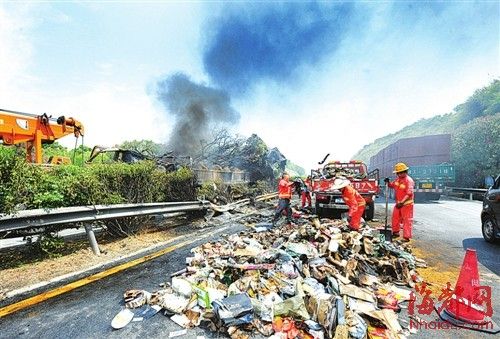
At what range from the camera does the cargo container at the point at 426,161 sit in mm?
16281

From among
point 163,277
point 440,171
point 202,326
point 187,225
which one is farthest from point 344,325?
point 440,171

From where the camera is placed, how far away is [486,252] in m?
5.39

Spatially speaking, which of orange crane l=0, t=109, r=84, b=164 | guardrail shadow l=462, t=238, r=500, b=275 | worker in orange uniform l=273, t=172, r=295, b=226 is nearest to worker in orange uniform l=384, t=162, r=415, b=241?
guardrail shadow l=462, t=238, r=500, b=275

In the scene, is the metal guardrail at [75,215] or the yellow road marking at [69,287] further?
the metal guardrail at [75,215]

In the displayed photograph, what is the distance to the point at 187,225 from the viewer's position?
7.27m

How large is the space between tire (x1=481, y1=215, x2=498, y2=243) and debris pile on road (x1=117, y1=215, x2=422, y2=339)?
2875 mm

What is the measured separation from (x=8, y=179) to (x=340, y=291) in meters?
4.36

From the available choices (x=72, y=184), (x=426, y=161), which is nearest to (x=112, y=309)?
(x=72, y=184)

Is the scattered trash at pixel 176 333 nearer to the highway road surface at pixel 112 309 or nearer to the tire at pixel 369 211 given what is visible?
the highway road surface at pixel 112 309

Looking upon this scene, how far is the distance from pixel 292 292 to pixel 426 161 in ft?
66.7

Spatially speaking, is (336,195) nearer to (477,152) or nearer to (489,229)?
(489,229)

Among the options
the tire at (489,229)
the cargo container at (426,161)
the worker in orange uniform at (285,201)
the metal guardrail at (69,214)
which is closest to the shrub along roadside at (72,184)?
the metal guardrail at (69,214)

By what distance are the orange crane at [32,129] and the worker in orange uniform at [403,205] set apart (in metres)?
8.93

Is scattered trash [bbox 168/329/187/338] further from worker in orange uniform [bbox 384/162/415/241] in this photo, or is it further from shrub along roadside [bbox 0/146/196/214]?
worker in orange uniform [bbox 384/162/415/241]
